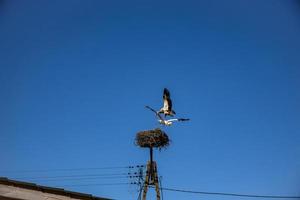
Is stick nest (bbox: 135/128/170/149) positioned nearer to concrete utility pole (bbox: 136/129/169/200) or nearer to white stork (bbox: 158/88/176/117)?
concrete utility pole (bbox: 136/129/169/200)

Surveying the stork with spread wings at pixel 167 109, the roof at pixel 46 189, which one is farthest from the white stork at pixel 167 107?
the roof at pixel 46 189

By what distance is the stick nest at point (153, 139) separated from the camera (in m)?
17.8

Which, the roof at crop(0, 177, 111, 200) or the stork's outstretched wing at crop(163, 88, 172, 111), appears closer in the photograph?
the roof at crop(0, 177, 111, 200)

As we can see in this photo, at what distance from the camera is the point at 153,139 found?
1780 centimetres

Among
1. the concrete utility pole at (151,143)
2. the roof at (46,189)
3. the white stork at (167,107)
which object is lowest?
the roof at (46,189)

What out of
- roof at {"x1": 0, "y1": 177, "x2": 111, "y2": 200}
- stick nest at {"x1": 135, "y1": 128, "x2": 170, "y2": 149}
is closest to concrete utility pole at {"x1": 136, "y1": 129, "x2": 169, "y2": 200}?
stick nest at {"x1": 135, "y1": 128, "x2": 170, "y2": 149}

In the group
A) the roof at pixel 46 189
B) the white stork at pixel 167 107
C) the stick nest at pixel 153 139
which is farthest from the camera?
the stick nest at pixel 153 139

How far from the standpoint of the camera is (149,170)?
56.4 ft

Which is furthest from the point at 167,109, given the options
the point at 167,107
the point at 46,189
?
the point at 46,189

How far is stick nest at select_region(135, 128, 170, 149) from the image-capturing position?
17797 mm

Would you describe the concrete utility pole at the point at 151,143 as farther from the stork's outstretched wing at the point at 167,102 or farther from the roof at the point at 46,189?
the roof at the point at 46,189

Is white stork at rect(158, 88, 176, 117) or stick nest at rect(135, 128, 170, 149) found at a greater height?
white stork at rect(158, 88, 176, 117)

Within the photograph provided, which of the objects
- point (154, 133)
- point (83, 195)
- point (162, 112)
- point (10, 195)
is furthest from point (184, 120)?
point (10, 195)

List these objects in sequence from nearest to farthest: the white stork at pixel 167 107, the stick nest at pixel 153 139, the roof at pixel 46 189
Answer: the roof at pixel 46 189 < the white stork at pixel 167 107 < the stick nest at pixel 153 139
